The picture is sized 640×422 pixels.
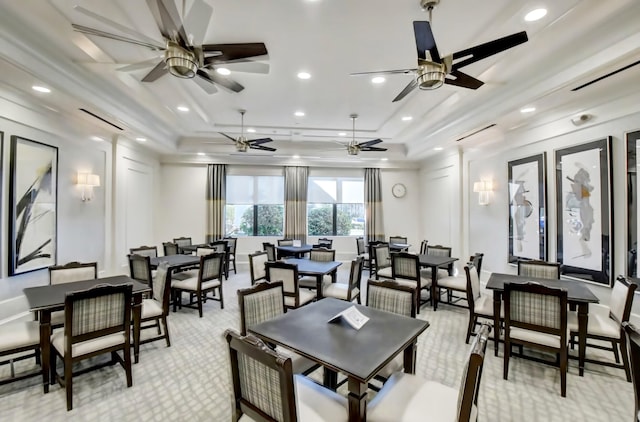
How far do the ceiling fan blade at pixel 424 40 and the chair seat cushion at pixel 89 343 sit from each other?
3.55 metres

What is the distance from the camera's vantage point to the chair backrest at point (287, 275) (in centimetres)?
358

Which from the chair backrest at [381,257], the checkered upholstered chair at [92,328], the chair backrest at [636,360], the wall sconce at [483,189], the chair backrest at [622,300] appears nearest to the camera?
the chair backrest at [636,360]

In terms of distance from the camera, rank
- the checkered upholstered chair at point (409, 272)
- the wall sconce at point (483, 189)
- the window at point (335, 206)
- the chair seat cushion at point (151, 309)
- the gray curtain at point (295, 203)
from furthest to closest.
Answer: the window at point (335, 206)
the gray curtain at point (295, 203)
the wall sconce at point (483, 189)
the checkered upholstered chair at point (409, 272)
the chair seat cushion at point (151, 309)

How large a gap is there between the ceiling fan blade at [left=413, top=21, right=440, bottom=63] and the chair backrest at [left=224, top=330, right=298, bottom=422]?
93.9 inches

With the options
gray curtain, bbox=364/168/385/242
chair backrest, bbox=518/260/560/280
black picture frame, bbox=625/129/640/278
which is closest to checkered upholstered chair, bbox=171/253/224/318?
chair backrest, bbox=518/260/560/280

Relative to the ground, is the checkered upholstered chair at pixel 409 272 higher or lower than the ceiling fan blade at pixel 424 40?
lower

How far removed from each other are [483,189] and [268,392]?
5674 millimetres

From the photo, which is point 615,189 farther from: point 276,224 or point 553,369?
point 276,224

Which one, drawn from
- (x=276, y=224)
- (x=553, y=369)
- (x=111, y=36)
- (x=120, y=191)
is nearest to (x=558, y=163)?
(x=553, y=369)

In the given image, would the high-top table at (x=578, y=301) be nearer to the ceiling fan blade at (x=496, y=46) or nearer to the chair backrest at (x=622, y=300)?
the chair backrest at (x=622, y=300)

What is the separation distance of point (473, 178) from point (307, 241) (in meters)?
4.53

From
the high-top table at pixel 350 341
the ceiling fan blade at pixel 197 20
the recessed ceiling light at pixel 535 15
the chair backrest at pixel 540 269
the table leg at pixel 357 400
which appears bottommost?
the table leg at pixel 357 400

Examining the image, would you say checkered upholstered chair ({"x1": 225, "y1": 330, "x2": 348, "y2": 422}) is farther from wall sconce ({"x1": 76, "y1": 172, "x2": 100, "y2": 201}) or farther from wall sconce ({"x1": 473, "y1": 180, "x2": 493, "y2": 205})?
wall sconce ({"x1": 473, "y1": 180, "x2": 493, "y2": 205})

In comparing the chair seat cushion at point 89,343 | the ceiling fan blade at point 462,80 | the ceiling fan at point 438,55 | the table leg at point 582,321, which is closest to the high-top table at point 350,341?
the chair seat cushion at point 89,343
